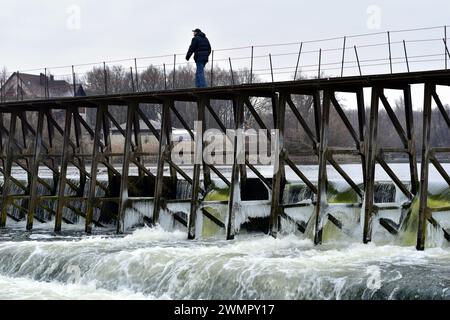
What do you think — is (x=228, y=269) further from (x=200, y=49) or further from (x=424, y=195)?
(x=200, y=49)

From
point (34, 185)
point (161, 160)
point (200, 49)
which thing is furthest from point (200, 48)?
point (34, 185)

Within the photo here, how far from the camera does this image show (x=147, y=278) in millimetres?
16703

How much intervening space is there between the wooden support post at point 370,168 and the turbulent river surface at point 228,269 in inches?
16.9

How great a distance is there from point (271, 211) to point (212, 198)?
365cm

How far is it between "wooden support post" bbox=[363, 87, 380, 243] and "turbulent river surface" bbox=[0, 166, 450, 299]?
0.43m

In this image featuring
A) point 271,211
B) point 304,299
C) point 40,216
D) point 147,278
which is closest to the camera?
point 304,299

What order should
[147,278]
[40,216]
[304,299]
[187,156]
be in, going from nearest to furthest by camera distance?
[304,299] → [147,278] → [40,216] → [187,156]

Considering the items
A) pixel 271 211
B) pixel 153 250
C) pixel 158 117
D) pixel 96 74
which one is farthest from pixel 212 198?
pixel 158 117

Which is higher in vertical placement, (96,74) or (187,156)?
(96,74)

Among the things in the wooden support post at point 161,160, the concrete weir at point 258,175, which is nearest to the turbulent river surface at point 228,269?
the concrete weir at point 258,175

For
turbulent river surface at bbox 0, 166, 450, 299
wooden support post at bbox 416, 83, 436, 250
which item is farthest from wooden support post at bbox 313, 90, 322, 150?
wooden support post at bbox 416, 83, 436, 250

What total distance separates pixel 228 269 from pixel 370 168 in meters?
4.81
